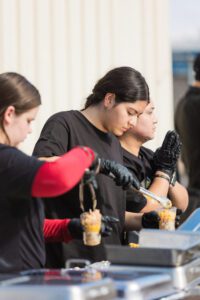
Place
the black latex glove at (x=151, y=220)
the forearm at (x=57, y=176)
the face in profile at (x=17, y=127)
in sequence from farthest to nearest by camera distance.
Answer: the black latex glove at (x=151, y=220) < the face in profile at (x=17, y=127) < the forearm at (x=57, y=176)

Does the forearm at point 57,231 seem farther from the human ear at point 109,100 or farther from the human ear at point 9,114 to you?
the human ear at point 109,100

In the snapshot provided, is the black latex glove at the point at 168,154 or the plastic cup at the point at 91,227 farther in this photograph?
the black latex glove at the point at 168,154

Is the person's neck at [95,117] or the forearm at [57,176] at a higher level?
the forearm at [57,176]

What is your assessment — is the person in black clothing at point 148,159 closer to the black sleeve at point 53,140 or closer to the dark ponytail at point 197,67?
the black sleeve at point 53,140

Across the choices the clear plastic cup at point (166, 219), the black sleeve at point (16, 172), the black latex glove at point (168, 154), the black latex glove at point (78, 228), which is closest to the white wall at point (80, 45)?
the black latex glove at point (168, 154)

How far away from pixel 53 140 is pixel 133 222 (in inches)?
21.8

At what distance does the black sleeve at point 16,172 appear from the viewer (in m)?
3.01

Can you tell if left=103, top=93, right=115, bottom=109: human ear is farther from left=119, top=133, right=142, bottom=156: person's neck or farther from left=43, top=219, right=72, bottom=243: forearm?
left=43, top=219, right=72, bottom=243: forearm

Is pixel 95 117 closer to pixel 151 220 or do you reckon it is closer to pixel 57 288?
pixel 151 220

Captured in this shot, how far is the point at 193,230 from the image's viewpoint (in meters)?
3.44

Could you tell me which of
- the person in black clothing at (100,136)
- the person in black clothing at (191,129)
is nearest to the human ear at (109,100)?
the person in black clothing at (100,136)

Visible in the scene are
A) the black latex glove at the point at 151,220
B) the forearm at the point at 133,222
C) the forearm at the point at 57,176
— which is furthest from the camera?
the forearm at the point at 133,222

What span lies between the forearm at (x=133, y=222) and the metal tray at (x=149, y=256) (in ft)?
3.04

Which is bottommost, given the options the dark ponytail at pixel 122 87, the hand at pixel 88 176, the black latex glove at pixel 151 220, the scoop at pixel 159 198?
the black latex glove at pixel 151 220
